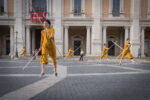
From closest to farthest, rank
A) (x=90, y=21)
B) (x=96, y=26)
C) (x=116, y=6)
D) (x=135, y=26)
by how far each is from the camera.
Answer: (x=135, y=26) < (x=96, y=26) < (x=90, y=21) < (x=116, y=6)

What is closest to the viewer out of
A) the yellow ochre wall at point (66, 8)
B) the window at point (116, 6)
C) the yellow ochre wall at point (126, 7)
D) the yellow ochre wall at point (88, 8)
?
the yellow ochre wall at point (126, 7)

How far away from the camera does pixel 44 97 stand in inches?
126

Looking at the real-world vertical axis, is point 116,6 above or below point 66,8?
above

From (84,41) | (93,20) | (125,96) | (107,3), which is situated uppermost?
(107,3)

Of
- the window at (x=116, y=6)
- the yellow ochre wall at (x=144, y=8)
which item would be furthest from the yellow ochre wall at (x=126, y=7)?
the yellow ochre wall at (x=144, y=8)

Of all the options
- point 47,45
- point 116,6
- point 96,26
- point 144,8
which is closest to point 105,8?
point 116,6

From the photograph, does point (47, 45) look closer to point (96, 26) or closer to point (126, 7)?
point (96, 26)

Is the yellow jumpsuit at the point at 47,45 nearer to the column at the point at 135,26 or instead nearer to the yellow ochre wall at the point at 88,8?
the yellow ochre wall at the point at 88,8

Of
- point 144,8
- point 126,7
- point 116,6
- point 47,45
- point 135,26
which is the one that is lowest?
point 47,45

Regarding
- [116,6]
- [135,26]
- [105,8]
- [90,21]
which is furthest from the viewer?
[116,6]

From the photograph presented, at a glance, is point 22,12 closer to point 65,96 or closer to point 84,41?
point 84,41

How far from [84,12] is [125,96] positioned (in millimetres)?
21575

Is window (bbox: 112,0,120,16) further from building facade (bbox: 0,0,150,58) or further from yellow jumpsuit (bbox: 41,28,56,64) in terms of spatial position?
yellow jumpsuit (bbox: 41,28,56,64)

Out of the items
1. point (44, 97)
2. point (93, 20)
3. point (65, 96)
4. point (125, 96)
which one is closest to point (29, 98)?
point (44, 97)
